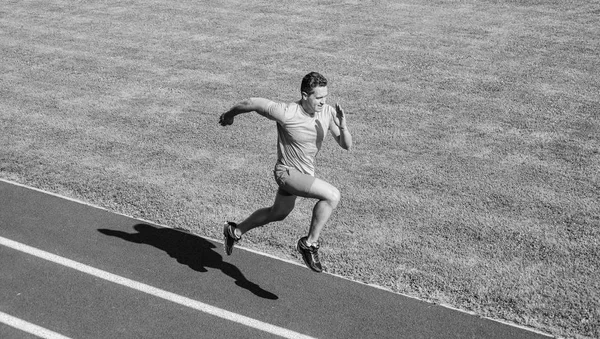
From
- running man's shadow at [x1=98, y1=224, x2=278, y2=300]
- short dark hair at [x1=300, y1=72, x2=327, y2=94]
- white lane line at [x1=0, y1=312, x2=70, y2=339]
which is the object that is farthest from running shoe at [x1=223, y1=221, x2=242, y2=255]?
white lane line at [x1=0, y1=312, x2=70, y2=339]

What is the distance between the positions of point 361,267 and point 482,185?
10.1 ft

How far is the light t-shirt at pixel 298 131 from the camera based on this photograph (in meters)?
6.83

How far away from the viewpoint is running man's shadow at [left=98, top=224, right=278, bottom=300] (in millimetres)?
7586

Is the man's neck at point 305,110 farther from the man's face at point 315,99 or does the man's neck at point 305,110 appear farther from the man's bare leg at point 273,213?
the man's bare leg at point 273,213

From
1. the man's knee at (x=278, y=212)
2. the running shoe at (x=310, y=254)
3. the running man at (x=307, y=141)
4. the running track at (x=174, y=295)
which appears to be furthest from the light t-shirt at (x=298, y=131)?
the running track at (x=174, y=295)

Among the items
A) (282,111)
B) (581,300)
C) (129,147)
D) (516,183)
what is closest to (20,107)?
(129,147)

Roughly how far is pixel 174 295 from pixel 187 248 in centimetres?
113

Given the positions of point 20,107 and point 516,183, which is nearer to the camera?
point 516,183

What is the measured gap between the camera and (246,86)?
14.5m

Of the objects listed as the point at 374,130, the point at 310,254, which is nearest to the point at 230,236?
the point at 310,254

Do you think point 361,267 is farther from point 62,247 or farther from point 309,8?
point 309,8

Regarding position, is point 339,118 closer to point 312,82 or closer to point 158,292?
point 312,82

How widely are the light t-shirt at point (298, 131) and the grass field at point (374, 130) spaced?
5.05 ft

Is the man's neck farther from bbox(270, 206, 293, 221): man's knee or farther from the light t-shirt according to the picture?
bbox(270, 206, 293, 221): man's knee
